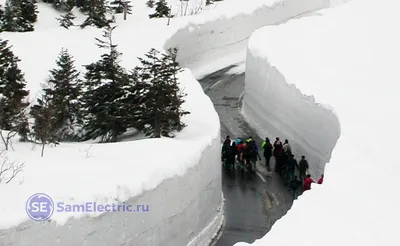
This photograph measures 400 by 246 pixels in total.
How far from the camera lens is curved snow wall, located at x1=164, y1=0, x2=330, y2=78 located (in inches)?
1252

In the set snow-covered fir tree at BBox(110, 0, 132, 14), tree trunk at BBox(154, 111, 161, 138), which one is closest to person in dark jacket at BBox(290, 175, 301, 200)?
tree trunk at BBox(154, 111, 161, 138)

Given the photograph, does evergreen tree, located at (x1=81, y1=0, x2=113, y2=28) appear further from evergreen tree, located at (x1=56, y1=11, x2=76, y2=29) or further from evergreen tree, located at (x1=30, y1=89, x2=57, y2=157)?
evergreen tree, located at (x1=30, y1=89, x2=57, y2=157)

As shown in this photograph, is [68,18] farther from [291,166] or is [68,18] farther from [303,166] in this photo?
[303,166]

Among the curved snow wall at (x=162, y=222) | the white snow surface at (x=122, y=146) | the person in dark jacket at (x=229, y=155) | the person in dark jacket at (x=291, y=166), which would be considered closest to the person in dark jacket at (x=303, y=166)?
the person in dark jacket at (x=291, y=166)

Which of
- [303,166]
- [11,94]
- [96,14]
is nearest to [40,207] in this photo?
[11,94]

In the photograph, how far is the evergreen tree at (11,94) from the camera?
1614cm

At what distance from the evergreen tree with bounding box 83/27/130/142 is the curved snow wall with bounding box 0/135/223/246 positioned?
2915 mm

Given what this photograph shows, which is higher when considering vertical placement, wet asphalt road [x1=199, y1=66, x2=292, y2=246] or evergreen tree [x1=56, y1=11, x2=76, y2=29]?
evergreen tree [x1=56, y1=11, x2=76, y2=29]

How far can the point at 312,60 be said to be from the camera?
78.8ft

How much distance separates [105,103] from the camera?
709 inches

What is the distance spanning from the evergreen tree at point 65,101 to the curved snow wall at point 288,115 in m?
7.62

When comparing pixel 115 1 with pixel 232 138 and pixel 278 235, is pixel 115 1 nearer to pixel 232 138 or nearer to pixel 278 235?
pixel 232 138

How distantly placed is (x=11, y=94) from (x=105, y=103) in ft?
10.0

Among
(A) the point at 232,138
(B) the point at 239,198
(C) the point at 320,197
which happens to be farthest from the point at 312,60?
(C) the point at 320,197
